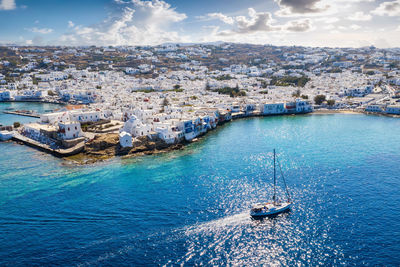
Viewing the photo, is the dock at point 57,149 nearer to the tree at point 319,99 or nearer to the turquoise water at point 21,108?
the turquoise water at point 21,108

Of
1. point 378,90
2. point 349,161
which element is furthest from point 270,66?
point 349,161

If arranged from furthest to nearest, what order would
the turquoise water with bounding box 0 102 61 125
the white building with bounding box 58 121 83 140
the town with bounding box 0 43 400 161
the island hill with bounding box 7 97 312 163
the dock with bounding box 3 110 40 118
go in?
the dock with bounding box 3 110 40 118, the turquoise water with bounding box 0 102 61 125, the town with bounding box 0 43 400 161, the white building with bounding box 58 121 83 140, the island hill with bounding box 7 97 312 163

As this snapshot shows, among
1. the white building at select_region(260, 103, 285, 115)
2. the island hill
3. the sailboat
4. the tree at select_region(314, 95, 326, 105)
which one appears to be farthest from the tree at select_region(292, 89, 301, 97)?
the sailboat

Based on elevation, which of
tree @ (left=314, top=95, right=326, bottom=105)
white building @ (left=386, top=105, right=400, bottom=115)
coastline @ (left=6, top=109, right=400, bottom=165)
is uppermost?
tree @ (left=314, top=95, right=326, bottom=105)

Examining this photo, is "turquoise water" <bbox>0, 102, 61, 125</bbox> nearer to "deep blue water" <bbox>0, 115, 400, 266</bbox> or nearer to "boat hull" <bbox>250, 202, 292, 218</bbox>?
"deep blue water" <bbox>0, 115, 400, 266</bbox>

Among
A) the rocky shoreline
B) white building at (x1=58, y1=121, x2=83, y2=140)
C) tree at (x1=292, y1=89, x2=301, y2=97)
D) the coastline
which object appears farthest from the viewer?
tree at (x1=292, y1=89, x2=301, y2=97)

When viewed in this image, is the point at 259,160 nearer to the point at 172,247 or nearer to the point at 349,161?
the point at 349,161

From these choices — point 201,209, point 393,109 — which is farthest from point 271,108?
point 201,209
